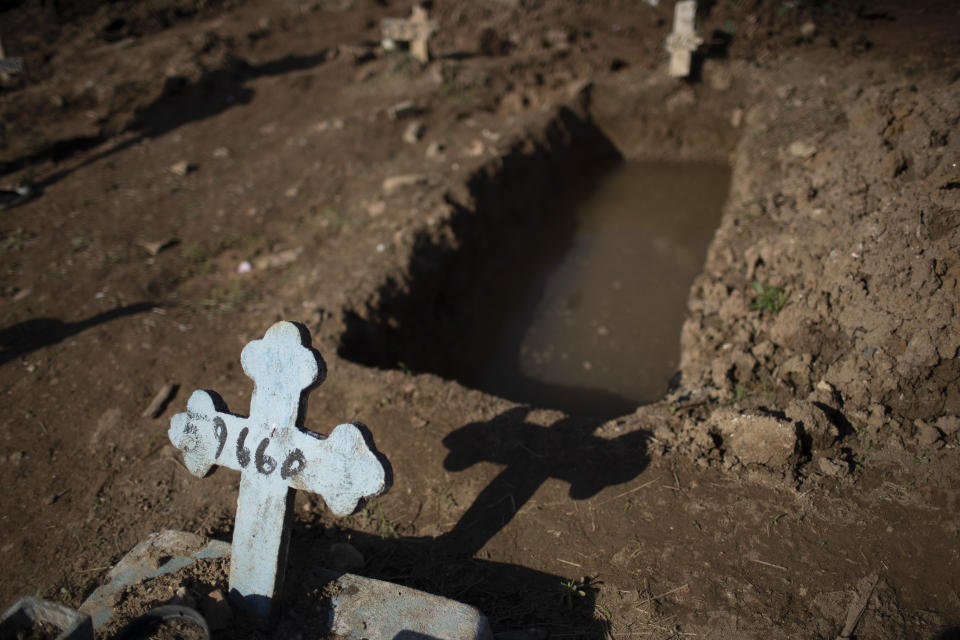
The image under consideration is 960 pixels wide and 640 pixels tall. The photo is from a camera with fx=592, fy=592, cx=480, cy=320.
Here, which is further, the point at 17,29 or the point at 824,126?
the point at 17,29

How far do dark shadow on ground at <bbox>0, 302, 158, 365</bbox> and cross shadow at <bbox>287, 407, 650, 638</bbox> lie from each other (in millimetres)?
2897

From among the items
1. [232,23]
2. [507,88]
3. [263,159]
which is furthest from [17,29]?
[507,88]

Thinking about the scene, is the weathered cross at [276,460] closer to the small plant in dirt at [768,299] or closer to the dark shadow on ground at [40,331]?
the dark shadow on ground at [40,331]

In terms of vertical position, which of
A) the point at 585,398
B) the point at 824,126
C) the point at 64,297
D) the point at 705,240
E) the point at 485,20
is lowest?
the point at 585,398

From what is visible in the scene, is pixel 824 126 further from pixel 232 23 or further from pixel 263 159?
pixel 232 23

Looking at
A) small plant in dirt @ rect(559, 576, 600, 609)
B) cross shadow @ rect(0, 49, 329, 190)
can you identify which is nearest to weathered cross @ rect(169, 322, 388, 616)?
small plant in dirt @ rect(559, 576, 600, 609)

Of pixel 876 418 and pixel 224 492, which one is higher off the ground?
pixel 876 418

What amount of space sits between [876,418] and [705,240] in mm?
3704

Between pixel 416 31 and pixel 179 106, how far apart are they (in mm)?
3599

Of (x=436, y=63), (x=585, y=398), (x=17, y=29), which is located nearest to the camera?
(x=585, y=398)

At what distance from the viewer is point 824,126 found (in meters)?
5.79

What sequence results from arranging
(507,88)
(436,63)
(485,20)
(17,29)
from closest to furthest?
(507,88) → (436,63) → (485,20) → (17,29)

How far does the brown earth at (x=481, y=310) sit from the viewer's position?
2844 millimetres

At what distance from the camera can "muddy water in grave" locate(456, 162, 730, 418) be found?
5098mm
